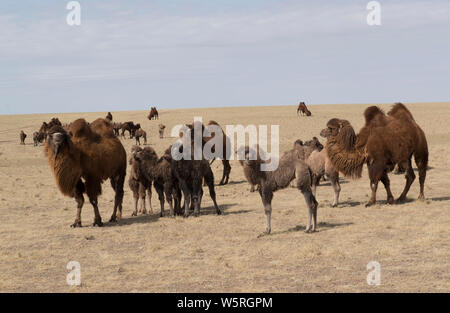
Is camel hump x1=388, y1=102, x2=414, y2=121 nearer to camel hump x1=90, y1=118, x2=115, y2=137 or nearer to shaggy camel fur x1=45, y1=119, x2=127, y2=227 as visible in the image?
shaggy camel fur x1=45, y1=119, x2=127, y2=227

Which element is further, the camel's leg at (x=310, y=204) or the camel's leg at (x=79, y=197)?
the camel's leg at (x=79, y=197)

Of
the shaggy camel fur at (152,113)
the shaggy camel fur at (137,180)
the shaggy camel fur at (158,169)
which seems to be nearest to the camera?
the shaggy camel fur at (158,169)

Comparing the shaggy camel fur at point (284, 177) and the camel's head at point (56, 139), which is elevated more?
the camel's head at point (56, 139)

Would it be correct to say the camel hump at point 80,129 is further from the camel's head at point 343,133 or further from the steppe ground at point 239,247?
the camel's head at point 343,133

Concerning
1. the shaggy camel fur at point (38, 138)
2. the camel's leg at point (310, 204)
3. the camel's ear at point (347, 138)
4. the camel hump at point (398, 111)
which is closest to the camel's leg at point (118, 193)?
the camel's leg at point (310, 204)

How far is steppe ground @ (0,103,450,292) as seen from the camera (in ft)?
27.4

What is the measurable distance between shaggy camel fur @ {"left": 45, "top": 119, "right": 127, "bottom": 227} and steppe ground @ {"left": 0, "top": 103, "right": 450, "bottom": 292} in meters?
0.95

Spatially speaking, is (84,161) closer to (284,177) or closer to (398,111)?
(284,177)

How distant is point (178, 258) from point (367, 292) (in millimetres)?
3935

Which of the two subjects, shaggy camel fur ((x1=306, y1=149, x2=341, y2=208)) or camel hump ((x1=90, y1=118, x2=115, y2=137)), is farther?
camel hump ((x1=90, y1=118, x2=115, y2=137))

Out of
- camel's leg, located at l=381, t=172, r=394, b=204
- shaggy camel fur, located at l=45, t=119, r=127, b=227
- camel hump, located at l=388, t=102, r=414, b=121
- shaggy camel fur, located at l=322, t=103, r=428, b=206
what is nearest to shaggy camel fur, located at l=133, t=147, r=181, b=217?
shaggy camel fur, located at l=45, t=119, r=127, b=227

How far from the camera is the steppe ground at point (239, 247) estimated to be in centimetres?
834

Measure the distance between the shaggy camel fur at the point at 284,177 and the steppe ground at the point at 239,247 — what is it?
1.97 ft
